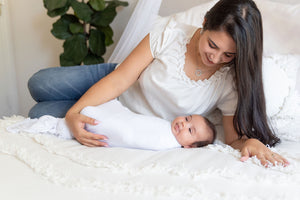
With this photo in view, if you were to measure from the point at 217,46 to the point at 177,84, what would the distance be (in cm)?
28

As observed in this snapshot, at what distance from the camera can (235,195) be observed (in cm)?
74

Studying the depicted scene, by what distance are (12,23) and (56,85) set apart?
1.74 meters

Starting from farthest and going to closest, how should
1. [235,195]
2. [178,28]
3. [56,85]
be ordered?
[56,85] → [178,28] → [235,195]

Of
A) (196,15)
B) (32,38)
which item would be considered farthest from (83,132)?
(32,38)

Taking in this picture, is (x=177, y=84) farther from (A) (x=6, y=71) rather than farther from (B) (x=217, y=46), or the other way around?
(A) (x=6, y=71)

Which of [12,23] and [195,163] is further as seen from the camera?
[12,23]

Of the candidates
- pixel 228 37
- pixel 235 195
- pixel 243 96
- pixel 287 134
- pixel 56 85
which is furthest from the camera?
pixel 56 85

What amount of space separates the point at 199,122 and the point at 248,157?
293 mm

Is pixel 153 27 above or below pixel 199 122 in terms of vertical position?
above

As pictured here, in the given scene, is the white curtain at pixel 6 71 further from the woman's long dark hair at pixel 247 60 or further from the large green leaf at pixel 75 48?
the woman's long dark hair at pixel 247 60

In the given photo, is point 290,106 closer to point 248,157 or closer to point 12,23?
point 248,157

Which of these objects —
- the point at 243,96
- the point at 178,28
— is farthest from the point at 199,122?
the point at 178,28

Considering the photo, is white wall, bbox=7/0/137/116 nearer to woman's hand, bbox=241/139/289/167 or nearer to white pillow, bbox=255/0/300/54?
white pillow, bbox=255/0/300/54

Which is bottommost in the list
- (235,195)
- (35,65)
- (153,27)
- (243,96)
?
(35,65)
